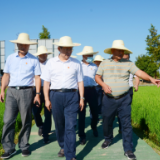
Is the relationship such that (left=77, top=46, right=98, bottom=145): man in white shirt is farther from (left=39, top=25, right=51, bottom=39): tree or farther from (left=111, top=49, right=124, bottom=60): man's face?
(left=39, top=25, right=51, bottom=39): tree

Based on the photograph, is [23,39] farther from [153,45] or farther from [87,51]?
[153,45]

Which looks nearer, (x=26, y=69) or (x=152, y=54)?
(x=26, y=69)

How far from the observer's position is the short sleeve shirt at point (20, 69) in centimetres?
388

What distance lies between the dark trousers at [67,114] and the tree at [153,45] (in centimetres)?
3878

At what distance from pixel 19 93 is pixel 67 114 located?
95cm

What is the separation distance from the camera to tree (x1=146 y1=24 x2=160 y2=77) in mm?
40000

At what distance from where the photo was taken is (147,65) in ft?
137

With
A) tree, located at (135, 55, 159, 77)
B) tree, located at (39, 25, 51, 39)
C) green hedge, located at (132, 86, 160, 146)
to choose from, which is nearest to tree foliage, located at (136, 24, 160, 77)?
tree, located at (135, 55, 159, 77)

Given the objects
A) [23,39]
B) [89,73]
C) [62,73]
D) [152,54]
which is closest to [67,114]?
[62,73]

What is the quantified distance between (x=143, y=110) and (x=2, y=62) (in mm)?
12782

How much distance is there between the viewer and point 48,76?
3779mm

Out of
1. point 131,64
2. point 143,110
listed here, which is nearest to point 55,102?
point 131,64

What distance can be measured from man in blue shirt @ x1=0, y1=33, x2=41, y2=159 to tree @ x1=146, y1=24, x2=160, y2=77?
38695 millimetres

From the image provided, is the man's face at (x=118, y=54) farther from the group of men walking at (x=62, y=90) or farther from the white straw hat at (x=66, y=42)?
the white straw hat at (x=66, y=42)
